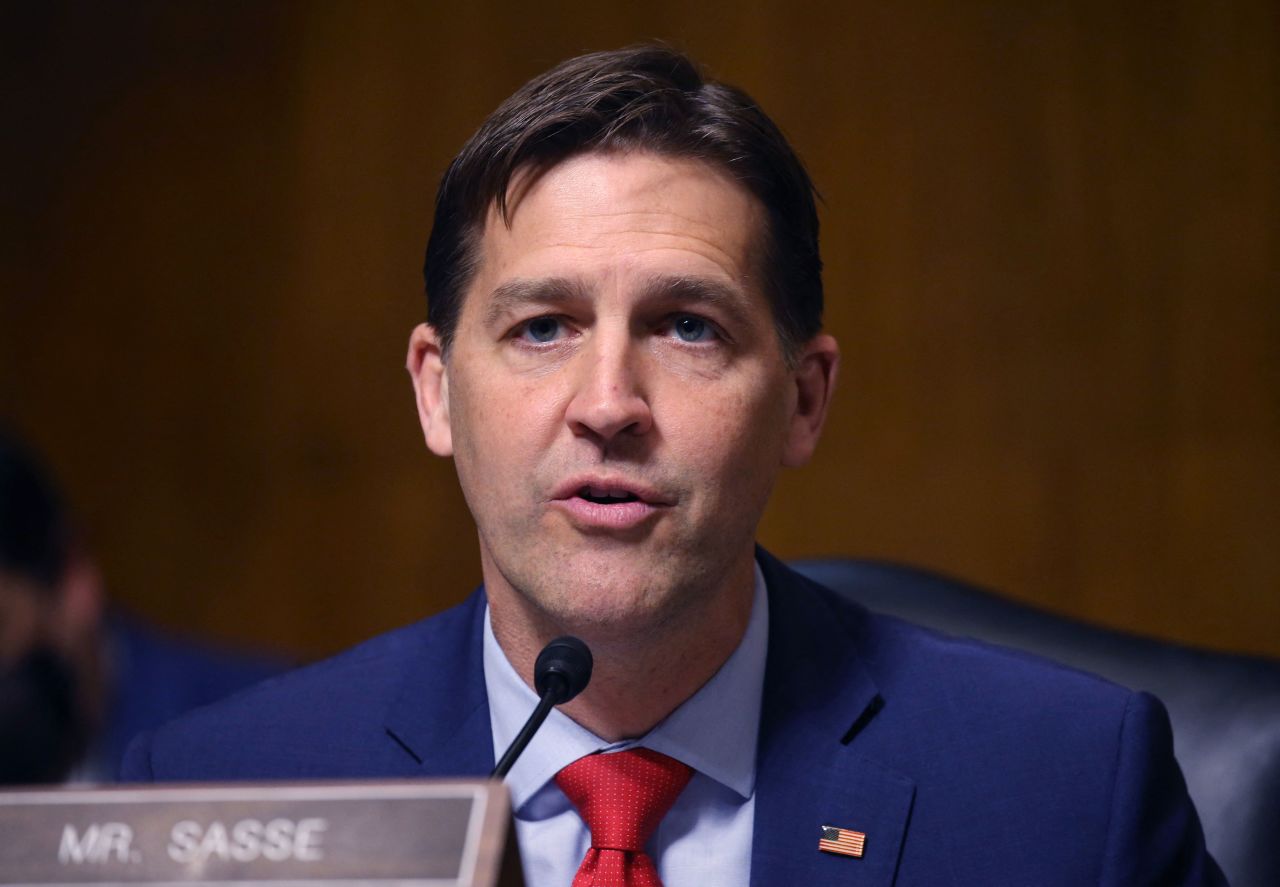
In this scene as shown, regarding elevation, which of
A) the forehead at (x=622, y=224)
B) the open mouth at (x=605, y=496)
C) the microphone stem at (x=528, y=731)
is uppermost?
the forehead at (x=622, y=224)

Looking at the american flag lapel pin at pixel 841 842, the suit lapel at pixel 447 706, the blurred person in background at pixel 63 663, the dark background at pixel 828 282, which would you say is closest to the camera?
the american flag lapel pin at pixel 841 842

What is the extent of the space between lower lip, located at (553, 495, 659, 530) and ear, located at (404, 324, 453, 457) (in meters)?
0.30

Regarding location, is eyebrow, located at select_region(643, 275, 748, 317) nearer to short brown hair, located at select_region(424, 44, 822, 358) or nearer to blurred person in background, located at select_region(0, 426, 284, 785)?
short brown hair, located at select_region(424, 44, 822, 358)

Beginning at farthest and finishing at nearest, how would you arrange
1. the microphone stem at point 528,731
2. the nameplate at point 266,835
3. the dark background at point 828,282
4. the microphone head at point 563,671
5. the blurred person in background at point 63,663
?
the dark background at point 828,282
the blurred person in background at point 63,663
the microphone head at point 563,671
the microphone stem at point 528,731
the nameplate at point 266,835

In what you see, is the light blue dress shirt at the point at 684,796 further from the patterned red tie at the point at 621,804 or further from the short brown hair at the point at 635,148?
the short brown hair at the point at 635,148

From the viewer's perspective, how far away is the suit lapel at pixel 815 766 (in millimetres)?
1435

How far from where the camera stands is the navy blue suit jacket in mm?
1461

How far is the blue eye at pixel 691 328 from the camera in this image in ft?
4.78

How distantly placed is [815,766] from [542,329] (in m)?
0.53

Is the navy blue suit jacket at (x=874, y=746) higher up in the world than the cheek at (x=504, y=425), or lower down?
lower down

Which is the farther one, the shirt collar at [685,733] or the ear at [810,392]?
the ear at [810,392]

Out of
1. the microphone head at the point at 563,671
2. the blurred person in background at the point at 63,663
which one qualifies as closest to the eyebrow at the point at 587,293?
the microphone head at the point at 563,671

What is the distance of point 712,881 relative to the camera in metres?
1.44

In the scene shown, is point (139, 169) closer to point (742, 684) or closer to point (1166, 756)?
point (742, 684)
